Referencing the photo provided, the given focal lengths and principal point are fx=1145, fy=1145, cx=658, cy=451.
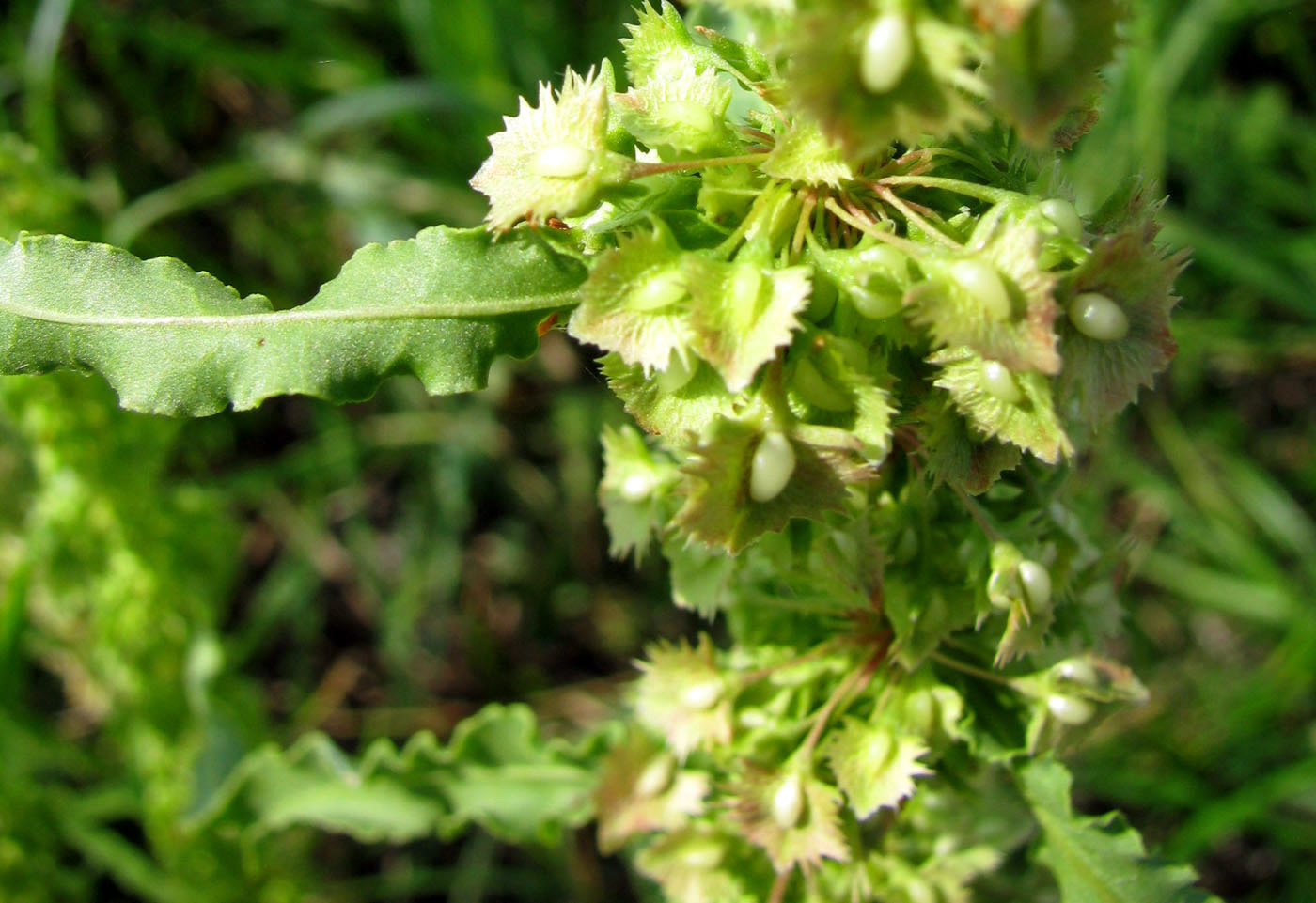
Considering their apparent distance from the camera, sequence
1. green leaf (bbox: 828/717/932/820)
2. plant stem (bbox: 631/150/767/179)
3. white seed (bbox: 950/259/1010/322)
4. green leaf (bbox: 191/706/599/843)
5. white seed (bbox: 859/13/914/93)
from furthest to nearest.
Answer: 1. green leaf (bbox: 191/706/599/843)
2. green leaf (bbox: 828/717/932/820)
3. plant stem (bbox: 631/150/767/179)
4. white seed (bbox: 950/259/1010/322)
5. white seed (bbox: 859/13/914/93)

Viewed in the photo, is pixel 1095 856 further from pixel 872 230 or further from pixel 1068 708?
pixel 872 230

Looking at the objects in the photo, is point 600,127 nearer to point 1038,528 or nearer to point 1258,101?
point 1038,528

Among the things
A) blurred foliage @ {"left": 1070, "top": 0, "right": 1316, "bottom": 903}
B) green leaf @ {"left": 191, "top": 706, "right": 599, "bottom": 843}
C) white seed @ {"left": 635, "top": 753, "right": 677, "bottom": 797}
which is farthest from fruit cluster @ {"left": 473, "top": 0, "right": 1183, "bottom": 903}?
blurred foliage @ {"left": 1070, "top": 0, "right": 1316, "bottom": 903}

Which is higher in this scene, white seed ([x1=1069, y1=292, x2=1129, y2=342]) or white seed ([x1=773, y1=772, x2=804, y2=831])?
white seed ([x1=1069, y1=292, x2=1129, y2=342])

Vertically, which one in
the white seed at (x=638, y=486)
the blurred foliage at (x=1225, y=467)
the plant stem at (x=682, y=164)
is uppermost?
the plant stem at (x=682, y=164)

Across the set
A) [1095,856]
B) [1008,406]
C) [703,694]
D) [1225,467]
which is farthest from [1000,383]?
[1225,467]

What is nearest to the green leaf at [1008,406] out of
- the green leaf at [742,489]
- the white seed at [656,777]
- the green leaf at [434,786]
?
the green leaf at [742,489]

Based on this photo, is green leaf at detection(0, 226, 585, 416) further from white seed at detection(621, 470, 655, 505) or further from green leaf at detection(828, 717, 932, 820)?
green leaf at detection(828, 717, 932, 820)

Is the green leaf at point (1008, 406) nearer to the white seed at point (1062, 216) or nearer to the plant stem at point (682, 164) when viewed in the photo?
the white seed at point (1062, 216)
